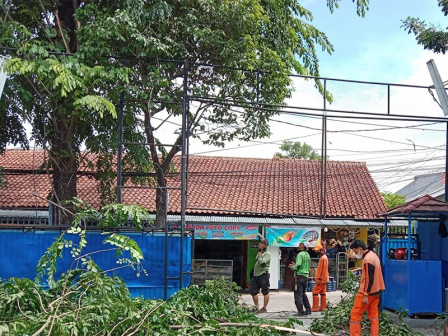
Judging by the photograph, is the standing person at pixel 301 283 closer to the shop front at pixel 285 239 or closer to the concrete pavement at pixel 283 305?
the concrete pavement at pixel 283 305

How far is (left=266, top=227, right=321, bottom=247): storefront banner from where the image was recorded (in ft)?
65.5

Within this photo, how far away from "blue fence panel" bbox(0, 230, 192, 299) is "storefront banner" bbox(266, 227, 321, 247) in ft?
29.9

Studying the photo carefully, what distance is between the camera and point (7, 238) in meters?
10.4

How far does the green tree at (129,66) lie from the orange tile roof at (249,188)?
6173 millimetres

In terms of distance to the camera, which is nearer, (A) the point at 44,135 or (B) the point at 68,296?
(B) the point at 68,296

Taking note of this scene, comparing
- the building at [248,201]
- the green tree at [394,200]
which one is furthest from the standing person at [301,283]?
the green tree at [394,200]

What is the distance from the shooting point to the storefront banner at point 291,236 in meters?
20.0

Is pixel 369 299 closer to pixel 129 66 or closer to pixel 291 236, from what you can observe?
pixel 129 66

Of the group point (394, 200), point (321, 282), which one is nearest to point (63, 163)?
point (321, 282)

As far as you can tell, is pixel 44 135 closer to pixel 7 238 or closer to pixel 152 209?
pixel 7 238

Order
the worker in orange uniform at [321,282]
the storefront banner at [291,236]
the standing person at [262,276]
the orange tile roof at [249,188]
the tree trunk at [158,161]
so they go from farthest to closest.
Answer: the orange tile roof at [249,188]
the storefront banner at [291,236]
the tree trunk at [158,161]
the worker in orange uniform at [321,282]
the standing person at [262,276]

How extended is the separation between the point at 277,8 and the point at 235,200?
9304 mm

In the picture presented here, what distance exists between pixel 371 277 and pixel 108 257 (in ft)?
16.4

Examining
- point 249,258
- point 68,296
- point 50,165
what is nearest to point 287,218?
point 249,258
